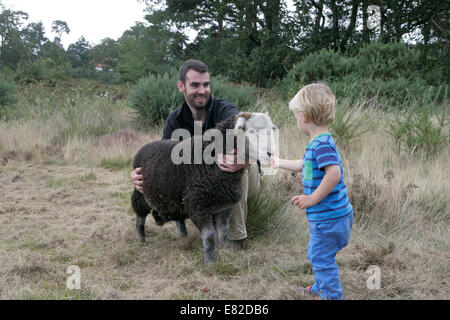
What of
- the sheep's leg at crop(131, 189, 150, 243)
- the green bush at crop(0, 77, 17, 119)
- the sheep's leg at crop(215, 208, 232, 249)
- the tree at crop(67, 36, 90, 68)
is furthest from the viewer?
the tree at crop(67, 36, 90, 68)

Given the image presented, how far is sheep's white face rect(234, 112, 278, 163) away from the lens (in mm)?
2744

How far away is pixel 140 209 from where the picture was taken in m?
3.77

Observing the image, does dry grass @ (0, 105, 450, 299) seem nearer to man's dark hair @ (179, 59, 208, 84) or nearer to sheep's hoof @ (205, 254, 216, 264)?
sheep's hoof @ (205, 254, 216, 264)

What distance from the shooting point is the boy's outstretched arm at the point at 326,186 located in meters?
2.27

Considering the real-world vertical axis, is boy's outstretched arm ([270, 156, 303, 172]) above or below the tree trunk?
below

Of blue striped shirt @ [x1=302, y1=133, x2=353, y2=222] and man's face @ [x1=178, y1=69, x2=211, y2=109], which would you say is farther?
man's face @ [x1=178, y1=69, x2=211, y2=109]

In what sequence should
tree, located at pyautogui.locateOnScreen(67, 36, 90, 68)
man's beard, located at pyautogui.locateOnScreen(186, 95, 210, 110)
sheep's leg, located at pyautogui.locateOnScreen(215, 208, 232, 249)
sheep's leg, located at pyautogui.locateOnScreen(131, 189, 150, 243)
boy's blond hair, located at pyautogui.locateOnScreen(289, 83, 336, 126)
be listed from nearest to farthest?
boy's blond hair, located at pyautogui.locateOnScreen(289, 83, 336, 126) → sheep's leg, located at pyautogui.locateOnScreen(215, 208, 232, 249) → sheep's leg, located at pyautogui.locateOnScreen(131, 189, 150, 243) → man's beard, located at pyautogui.locateOnScreen(186, 95, 210, 110) → tree, located at pyautogui.locateOnScreen(67, 36, 90, 68)

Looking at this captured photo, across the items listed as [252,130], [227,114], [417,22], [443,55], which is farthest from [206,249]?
[417,22]

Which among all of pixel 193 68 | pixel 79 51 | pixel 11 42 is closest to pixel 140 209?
pixel 193 68

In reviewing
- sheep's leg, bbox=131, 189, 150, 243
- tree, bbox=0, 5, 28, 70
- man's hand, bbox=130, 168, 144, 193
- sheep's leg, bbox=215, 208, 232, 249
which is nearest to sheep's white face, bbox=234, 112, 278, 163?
sheep's leg, bbox=215, 208, 232, 249

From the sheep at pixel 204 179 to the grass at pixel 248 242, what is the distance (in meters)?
0.36

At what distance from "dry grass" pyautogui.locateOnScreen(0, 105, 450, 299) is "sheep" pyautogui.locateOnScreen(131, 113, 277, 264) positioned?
0.35 m

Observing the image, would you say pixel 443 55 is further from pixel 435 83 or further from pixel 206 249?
pixel 206 249

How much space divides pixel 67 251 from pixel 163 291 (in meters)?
1.36
